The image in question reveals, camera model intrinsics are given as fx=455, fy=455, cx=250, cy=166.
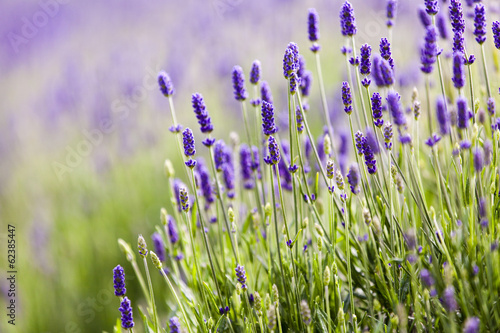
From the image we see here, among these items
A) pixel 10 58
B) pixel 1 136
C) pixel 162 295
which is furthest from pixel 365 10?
pixel 10 58

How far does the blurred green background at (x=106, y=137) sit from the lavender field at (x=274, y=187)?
0.03 meters

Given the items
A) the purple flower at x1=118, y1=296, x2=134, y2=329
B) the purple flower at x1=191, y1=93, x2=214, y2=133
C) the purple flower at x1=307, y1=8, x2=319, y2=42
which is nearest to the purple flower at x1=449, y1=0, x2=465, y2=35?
the purple flower at x1=307, y1=8, x2=319, y2=42

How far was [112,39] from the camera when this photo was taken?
42.9 feet

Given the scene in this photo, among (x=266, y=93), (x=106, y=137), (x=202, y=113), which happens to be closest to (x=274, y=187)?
(x=266, y=93)

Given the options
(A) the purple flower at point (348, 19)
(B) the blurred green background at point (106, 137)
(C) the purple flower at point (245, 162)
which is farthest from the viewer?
(B) the blurred green background at point (106, 137)

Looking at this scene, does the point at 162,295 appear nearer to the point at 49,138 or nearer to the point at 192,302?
the point at 192,302

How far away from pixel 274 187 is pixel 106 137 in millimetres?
3705

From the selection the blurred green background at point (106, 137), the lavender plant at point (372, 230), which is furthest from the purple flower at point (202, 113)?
the blurred green background at point (106, 137)

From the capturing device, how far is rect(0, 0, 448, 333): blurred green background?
3.38 meters

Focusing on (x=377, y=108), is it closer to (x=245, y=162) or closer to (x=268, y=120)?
(x=268, y=120)

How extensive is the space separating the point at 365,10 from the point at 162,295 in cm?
762

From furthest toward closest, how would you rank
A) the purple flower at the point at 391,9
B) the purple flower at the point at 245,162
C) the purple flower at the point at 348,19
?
1. the purple flower at the point at 245,162
2. the purple flower at the point at 391,9
3. the purple flower at the point at 348,19

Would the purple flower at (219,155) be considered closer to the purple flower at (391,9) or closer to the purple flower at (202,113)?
the purple flower at (202,113)

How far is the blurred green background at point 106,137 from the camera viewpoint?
11.1 feet
